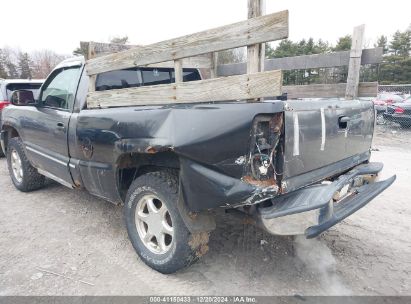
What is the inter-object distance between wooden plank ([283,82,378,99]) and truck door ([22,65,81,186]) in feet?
8.27

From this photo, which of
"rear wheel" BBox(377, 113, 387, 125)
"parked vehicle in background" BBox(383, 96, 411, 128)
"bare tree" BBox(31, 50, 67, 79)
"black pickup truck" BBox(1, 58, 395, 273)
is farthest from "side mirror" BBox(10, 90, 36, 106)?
"bare tree" BBox(31, 50, 67, 79)

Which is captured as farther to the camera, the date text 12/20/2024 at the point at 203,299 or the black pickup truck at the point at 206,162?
the date text 12/20/2024 at the point at 203,299

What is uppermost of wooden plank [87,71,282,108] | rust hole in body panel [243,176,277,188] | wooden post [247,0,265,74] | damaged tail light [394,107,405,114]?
wooden post [247,0,265,74]

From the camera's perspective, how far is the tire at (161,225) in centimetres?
269

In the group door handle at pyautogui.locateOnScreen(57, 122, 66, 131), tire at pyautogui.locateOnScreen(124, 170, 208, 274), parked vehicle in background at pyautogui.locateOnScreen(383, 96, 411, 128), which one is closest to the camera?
tire at pyautogui.locateOnScreen(124, 170, 208, 274)

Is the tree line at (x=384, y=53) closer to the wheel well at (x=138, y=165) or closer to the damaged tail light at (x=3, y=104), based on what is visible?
the wheel well at (x=138, y=165)

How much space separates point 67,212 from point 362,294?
135 inches

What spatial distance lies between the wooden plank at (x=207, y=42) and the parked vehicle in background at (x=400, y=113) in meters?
12.2

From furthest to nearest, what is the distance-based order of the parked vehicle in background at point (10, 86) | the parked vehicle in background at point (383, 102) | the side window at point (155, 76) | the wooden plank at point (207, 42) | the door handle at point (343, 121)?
the parked vehicle in background at point (383, 102)
the parked vehicle in background at point (10, 86)
the side window at point (155, 76)
the door handle at point (343, 121)
the wooden plank at point (207, 42)

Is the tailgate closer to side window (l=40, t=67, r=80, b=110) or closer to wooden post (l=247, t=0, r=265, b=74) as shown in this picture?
wooden post (l=247, t=0, r=265, b=74)

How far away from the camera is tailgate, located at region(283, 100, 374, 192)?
239 centimetres

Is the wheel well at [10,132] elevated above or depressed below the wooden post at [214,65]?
below

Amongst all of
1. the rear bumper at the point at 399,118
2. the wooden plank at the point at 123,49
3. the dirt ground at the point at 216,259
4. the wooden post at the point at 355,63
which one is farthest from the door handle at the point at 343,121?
the rear bumper at the point at 399,118

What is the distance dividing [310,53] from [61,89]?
8425mm
